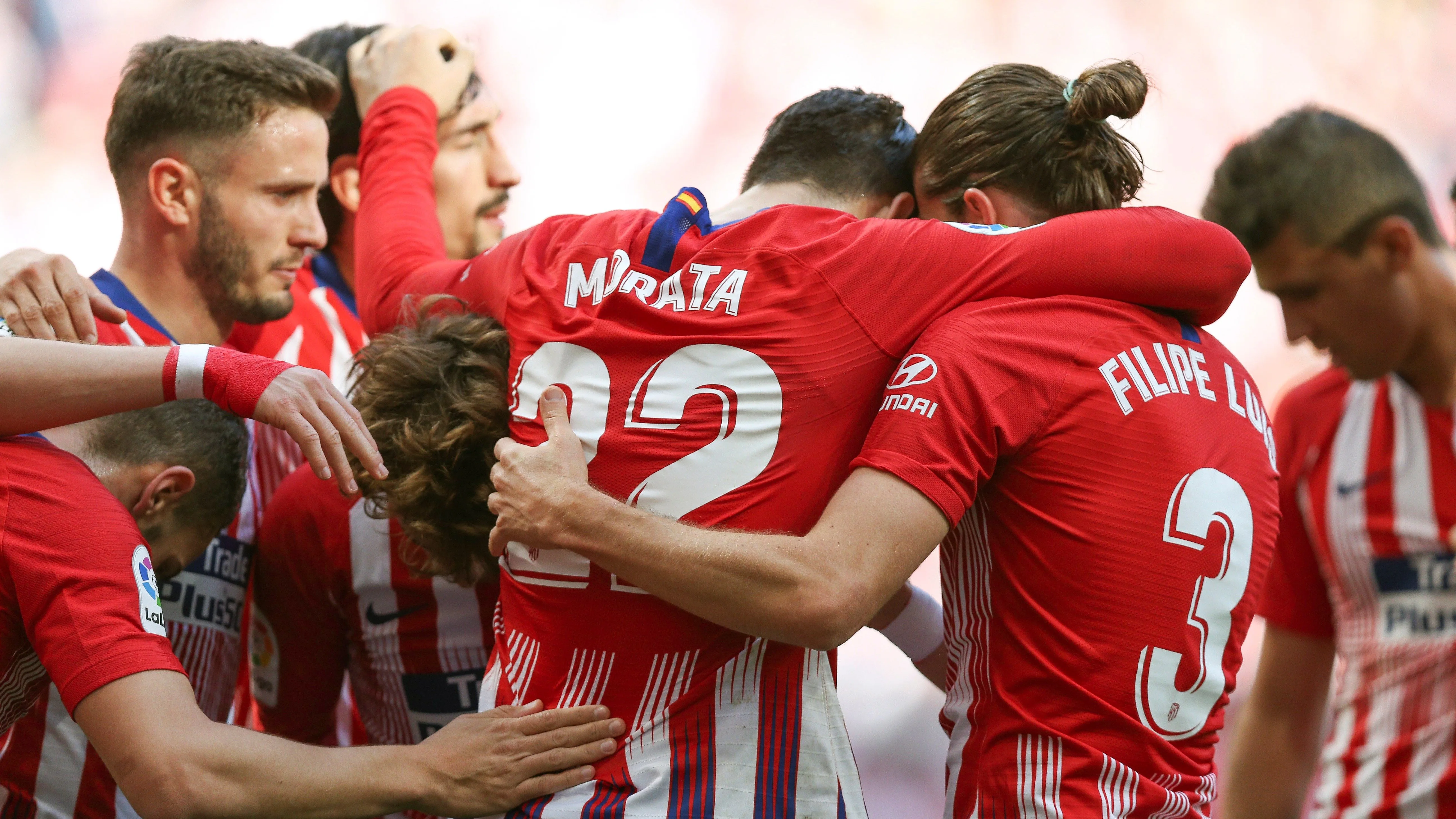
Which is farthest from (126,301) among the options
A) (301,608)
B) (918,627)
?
(918,627)

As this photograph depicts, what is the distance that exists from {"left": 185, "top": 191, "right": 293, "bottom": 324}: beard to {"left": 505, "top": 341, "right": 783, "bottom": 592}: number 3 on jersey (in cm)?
152

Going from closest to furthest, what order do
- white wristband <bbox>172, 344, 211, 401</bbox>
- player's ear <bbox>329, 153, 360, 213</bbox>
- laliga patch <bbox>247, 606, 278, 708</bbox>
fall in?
white wristband <bbox>172, 344, 211, 401</bbox>
laliga patch <bbox>247, 606, 278, 708</bbox>
player's ear <bbox>329, 153, 360, 213</bbox>

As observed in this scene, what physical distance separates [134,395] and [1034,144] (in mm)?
1768

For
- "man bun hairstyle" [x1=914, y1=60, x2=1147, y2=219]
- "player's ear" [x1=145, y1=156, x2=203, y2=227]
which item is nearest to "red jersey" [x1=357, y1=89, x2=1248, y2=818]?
"man bun hairstyle" [x1=914, y1=60, x2=1147, y2=219]

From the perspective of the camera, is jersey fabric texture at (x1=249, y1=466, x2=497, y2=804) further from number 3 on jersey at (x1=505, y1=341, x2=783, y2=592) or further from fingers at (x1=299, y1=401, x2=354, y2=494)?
number 3 on jersey at (x1=505, y1=341, x2=783, y2=592)

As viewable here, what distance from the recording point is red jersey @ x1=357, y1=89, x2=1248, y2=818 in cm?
196

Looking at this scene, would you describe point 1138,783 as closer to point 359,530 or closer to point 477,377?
point 477,377

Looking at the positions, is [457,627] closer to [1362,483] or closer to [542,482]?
[542,482]

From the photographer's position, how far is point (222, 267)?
3064 mm

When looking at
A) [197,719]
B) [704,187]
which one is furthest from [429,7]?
[197,719]

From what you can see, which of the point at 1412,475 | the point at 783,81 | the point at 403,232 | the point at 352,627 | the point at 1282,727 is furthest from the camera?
the point at 783,81

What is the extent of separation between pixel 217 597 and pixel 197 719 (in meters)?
0.86

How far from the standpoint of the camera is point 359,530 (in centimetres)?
260

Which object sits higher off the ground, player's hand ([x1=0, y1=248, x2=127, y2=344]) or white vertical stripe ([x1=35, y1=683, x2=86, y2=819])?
player's hand ([x1=0, y1=248, x2=127, y2=344])
